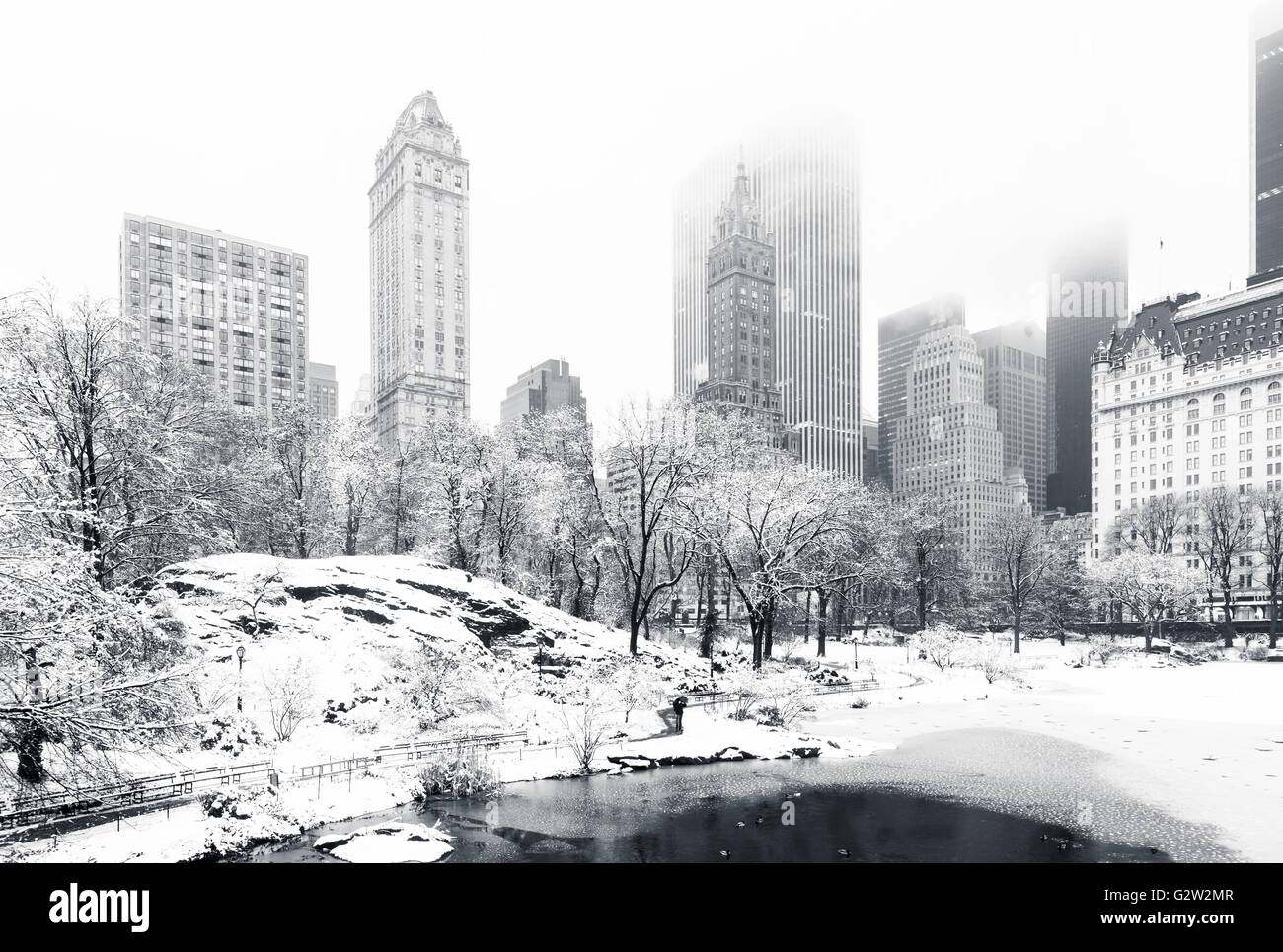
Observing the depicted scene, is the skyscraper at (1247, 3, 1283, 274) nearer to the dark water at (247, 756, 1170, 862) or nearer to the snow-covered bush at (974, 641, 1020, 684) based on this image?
the dark water at (247, 756, 1170, 862)

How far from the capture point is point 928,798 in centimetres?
1733

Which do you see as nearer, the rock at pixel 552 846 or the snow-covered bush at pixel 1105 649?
the rock at pixel 552 846

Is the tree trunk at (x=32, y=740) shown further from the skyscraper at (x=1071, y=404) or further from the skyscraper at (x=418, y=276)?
the skyscraper at (x=1071, y=404)

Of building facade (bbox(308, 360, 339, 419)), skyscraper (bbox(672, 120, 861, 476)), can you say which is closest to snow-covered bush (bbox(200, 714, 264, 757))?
skyscraper (bbox(672, 120, 861, 476))

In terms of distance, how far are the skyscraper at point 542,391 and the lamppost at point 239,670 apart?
2626cm

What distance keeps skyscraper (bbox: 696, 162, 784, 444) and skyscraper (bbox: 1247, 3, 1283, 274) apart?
17973mm

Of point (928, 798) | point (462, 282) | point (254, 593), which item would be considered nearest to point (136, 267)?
point (462, 282)

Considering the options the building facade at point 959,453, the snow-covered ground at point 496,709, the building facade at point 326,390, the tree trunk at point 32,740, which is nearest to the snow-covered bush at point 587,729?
the snow-covered ground at point 496,709

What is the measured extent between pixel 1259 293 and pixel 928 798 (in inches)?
3463

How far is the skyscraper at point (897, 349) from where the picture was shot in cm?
4306

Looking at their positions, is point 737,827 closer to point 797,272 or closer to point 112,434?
point 112,434

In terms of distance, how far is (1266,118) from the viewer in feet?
79.4

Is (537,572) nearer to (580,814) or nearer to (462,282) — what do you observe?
(580,814)

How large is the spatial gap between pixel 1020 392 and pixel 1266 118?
56.9m
